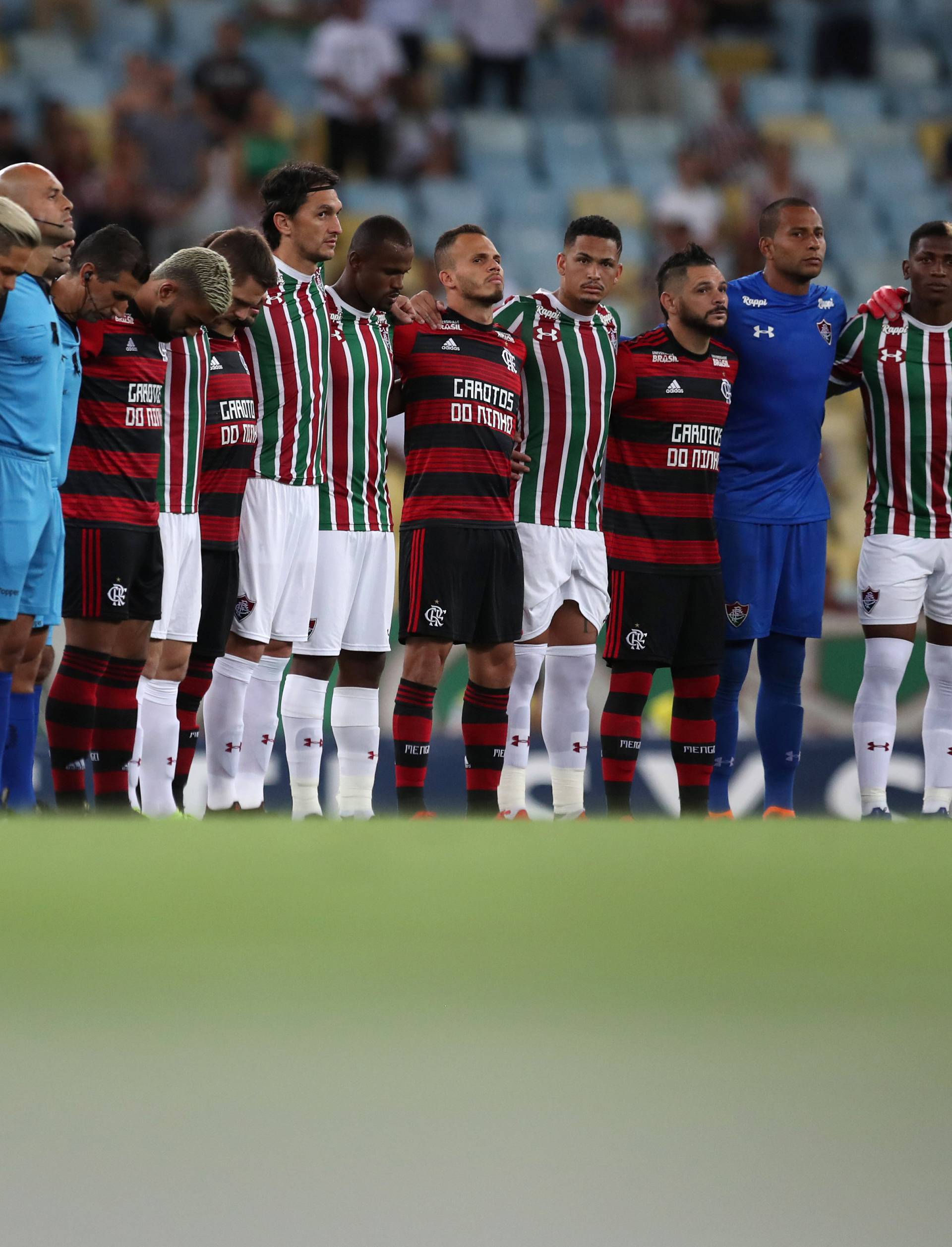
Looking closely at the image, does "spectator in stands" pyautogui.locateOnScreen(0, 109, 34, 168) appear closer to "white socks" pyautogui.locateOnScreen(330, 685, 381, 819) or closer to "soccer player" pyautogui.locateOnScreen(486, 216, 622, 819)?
"soccer player" pyautogui.locateOnScreen(486, 216, 622, 819)

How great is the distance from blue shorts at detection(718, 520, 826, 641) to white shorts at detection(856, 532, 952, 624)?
0.17 m

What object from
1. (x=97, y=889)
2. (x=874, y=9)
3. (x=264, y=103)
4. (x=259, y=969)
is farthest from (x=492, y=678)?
(x=874, y=9)

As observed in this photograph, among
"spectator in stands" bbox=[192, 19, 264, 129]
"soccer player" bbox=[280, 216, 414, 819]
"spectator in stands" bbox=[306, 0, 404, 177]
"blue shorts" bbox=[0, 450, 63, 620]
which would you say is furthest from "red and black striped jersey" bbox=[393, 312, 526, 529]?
"spectator in stands" bbox=[306, 0, 404, 177]

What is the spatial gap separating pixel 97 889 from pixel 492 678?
7.83 ft

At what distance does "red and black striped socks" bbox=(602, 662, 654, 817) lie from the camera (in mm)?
5461

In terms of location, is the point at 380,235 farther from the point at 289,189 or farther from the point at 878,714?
the point at 878,714

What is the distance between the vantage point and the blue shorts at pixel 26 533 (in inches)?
173

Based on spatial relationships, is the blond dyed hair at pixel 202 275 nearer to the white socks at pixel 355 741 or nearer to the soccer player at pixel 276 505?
the soccer player at pixel 276 505

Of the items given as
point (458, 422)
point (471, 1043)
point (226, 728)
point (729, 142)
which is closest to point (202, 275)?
point (458, 422)

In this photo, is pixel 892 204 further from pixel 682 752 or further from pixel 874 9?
pixel 682 752

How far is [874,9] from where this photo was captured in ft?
47.4

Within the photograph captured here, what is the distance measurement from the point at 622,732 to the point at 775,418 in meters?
1.16

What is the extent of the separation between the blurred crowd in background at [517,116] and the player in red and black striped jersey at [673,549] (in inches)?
182

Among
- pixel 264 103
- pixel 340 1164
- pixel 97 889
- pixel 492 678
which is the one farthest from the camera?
pixel 264 103
